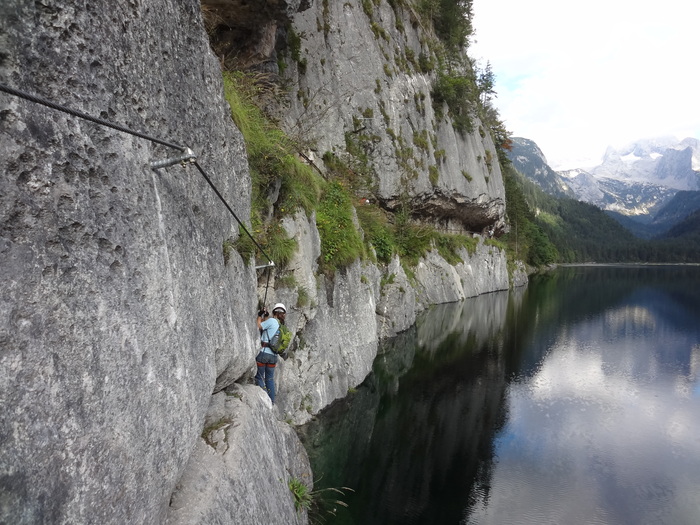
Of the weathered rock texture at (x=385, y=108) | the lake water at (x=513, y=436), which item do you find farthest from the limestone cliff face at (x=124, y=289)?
the weathered rock texture at (x=385, y=108)

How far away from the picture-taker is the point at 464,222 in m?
42.3

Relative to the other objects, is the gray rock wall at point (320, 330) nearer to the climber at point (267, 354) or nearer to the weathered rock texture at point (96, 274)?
the climber at point (267, 354)

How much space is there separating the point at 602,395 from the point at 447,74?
2770cm

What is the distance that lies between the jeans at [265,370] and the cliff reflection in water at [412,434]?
8.64 feet

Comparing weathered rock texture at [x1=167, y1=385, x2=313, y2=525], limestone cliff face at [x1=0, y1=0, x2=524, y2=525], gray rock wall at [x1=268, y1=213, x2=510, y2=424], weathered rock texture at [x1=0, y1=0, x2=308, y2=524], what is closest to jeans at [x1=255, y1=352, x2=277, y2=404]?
limestone cliff face at [x1=0, y1=0, x2=524, y2=525]

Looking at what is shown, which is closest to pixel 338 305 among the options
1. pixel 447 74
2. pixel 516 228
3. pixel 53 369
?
pixel 53 369

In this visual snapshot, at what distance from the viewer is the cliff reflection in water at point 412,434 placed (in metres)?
9.05

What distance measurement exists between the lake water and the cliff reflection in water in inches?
1.6

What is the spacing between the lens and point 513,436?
40.9 feet

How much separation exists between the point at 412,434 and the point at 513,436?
3.07 m

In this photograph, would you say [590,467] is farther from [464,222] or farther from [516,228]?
[516,228]

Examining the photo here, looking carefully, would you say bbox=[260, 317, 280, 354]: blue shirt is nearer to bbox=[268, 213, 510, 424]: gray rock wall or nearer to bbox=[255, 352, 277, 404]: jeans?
bbox=[255, 352, 277, 404]: jeans

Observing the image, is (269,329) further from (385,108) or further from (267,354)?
(385,108)

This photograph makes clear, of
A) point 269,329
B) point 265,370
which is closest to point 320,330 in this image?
point 265,370
